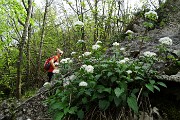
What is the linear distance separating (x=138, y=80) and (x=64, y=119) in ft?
5.10

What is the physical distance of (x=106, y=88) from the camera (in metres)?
3.84

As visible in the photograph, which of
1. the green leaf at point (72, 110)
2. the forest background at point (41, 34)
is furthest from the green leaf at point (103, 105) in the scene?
the forest background at point (41, 34)

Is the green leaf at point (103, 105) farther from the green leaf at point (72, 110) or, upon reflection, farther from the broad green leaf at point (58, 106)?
the broad green leaf at point (58, 106)

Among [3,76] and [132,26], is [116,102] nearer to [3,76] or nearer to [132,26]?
[132,26]

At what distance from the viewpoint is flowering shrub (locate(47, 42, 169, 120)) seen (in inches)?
151

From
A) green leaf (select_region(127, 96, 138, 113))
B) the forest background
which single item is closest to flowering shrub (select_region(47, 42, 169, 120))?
Result: green leaf (select_region(127, 96, 138, 113))


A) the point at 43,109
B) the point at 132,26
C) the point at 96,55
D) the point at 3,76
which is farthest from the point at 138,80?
the point at 3,76

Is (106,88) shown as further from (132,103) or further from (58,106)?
(58,106)

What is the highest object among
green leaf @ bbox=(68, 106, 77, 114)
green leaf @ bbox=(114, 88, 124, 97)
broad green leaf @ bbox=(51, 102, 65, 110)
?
green leaf @ bbox=(114, 88, 124, 97)

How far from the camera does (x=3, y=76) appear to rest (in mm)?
16000

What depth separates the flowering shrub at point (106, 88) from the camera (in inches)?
151

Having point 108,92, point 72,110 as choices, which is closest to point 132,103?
point 108,92

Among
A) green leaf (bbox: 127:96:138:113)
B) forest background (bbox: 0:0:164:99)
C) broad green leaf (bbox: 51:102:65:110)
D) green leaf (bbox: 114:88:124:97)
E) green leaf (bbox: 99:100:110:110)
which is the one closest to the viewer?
green leaf (bbox: 114:88:124:97)

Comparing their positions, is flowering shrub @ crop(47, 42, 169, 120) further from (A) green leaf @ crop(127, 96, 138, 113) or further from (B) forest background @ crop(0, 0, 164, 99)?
(B) forest background @ crop(0, 0, 164, 99)
